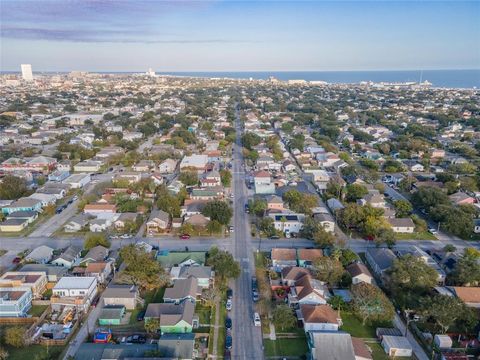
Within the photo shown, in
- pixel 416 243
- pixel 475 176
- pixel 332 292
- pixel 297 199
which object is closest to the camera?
pixel 332 292

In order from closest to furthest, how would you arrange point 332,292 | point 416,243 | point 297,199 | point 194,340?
point 194,340, point 332,292, point 416,243, point 297,199

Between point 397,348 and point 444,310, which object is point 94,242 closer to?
point 397,348

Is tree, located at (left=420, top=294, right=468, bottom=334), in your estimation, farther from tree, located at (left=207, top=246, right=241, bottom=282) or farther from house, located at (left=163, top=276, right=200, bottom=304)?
house, located at (left=163, top=276, right=200, bottom=304)

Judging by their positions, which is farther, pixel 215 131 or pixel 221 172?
pixel 215 131

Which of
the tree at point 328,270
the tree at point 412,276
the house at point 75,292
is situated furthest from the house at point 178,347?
the tree at point 412,276

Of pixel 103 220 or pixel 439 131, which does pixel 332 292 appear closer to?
pixel 103 220

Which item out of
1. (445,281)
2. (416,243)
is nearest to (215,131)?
(416,243)

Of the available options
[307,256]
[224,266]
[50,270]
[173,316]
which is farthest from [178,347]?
[50,270]
